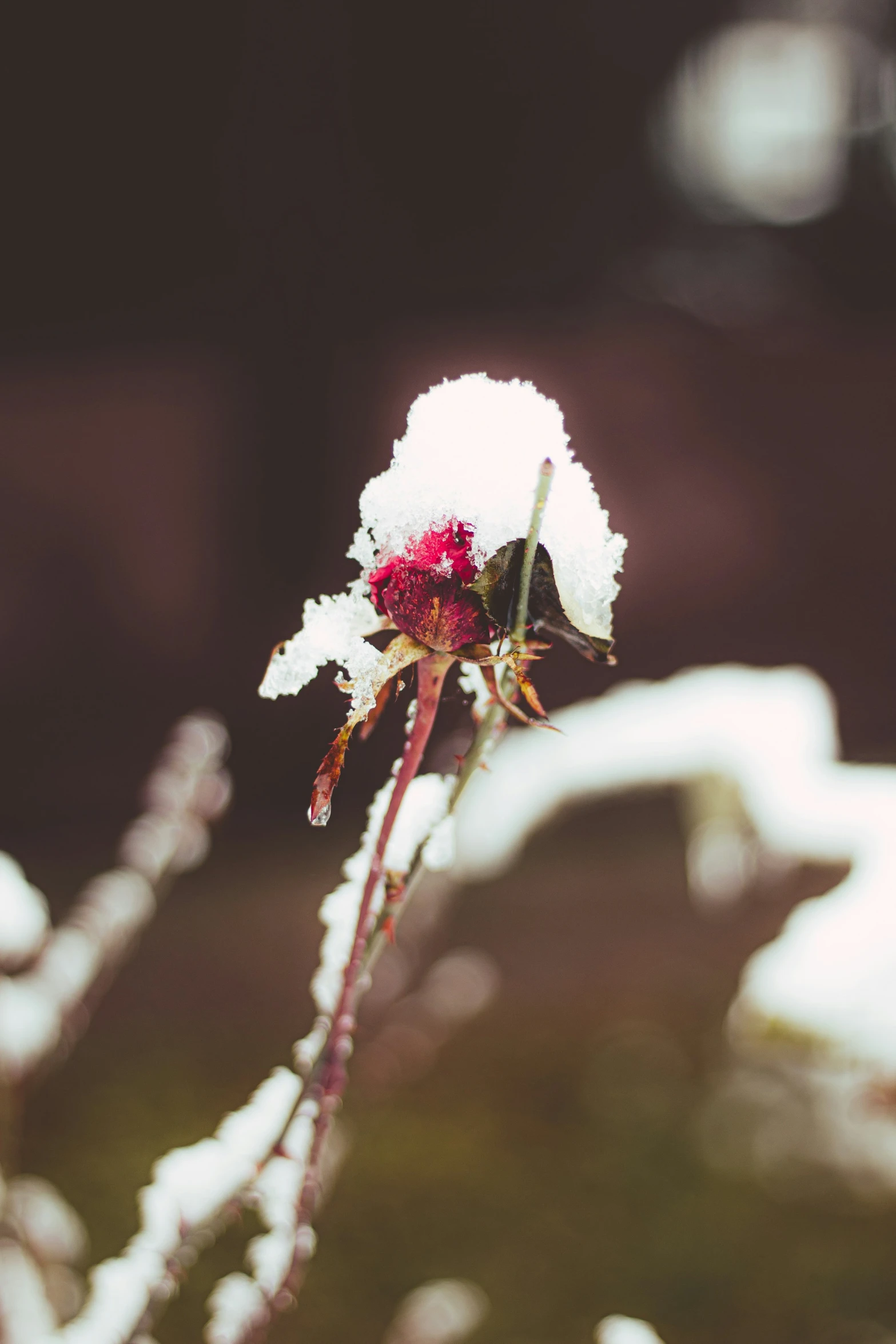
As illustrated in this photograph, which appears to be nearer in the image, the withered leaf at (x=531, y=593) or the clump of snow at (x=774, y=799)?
the withered leaf at (x=531, y=593)

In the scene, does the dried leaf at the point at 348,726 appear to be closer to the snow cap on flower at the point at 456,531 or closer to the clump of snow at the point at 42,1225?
the snow cap on flower at the point at 456,531

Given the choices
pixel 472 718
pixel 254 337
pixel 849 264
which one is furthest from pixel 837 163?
pixel 472 718

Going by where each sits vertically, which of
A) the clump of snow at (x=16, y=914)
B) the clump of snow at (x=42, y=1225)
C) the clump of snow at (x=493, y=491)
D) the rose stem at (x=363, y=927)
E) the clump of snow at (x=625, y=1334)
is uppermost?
the clump of snow at (x=493, y=491)

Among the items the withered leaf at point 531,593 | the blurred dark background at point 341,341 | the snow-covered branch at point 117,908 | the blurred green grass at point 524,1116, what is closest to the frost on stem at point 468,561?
the withered leaf at point 531,593

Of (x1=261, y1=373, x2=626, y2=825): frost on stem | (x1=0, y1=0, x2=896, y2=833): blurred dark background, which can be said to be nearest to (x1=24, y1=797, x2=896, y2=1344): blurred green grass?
(x1=0, y1=0, x2=896, y2=833): blurred dark background

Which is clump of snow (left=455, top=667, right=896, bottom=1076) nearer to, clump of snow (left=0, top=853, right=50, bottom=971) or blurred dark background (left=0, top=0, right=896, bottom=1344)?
clump of snow (left=0, top=853, right=50, bottom=971)

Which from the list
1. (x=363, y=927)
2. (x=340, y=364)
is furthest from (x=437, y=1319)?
(x=340, y=364)
